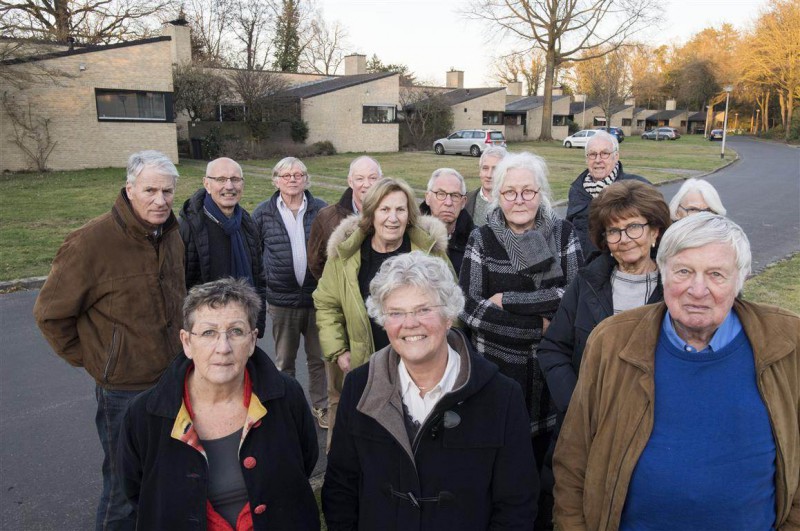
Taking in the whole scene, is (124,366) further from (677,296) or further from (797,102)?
(797,102)

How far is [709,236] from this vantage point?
1.98 m

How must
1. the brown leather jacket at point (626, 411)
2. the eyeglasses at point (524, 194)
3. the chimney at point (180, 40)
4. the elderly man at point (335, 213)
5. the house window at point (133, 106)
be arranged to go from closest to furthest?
the brown leather jacket at point (626, 411)
the eyeglasses at point (524, 194)
the elderly man at point (335, 213)
the house window at point (133, 106)
the chimney at point (180, 40)

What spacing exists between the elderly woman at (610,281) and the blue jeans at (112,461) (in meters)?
2.13

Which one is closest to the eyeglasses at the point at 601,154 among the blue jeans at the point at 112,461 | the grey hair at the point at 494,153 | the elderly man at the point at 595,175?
the elderly man at the point at 595,175

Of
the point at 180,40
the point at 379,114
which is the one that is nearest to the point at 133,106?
the point at 180,40

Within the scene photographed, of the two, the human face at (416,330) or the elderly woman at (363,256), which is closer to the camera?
the human face at (416,330)

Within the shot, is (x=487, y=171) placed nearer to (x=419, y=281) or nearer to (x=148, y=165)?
(x=148, y=165)

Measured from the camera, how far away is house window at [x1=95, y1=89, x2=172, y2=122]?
74.5 feet

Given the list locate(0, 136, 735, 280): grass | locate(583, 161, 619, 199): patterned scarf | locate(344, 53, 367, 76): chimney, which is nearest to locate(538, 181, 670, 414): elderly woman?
locate(583, 161, 619, 199): patterned scarf

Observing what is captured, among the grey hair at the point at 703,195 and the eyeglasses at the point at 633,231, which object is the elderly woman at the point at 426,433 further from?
the grey hair at the point at 703,195

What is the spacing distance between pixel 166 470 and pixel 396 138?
112 feet

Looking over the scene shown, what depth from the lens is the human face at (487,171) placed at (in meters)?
4.76

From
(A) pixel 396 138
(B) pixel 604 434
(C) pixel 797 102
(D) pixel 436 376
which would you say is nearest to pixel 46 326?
(D) pixel 436 376

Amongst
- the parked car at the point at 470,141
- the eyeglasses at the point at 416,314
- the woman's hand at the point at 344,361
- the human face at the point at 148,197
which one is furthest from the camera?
the parked car at the point at 470,141
